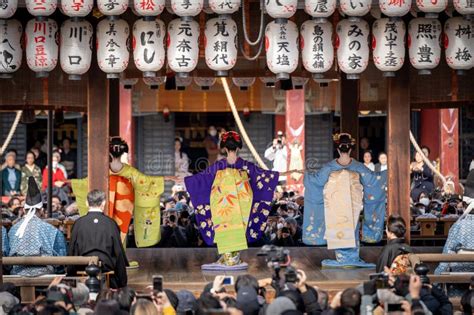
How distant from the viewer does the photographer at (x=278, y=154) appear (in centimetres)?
2800

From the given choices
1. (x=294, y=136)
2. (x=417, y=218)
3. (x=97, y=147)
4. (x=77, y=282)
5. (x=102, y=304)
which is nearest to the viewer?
(x=102, y=304)

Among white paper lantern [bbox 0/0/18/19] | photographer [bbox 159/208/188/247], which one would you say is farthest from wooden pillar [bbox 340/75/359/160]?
white paper lantern [bbox 0/0/18/19]

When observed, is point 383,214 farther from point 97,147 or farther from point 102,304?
point 102,304

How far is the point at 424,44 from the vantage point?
1523 centimetres

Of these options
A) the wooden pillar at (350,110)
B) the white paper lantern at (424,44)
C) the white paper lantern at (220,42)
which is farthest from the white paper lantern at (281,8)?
the wooden pillar at (350,110)

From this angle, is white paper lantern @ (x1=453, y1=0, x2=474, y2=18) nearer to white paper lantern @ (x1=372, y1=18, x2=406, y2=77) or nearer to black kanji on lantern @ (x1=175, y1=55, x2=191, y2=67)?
white paper lantern @ (x1=372, y1=18, x2=406, y2=77)

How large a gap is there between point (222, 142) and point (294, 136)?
13.1 meters

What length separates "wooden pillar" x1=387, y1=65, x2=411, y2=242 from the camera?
1538 centimetres

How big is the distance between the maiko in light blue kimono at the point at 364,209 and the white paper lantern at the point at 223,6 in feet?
7.77

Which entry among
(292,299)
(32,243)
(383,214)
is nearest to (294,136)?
(383,214)

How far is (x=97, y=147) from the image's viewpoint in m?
15.4

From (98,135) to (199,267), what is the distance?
197 cm

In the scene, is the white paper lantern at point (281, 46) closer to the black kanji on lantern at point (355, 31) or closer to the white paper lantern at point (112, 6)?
the black kanji on lantern at point (355, 31)

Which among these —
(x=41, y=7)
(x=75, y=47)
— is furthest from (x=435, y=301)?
(x=41, y=7)
